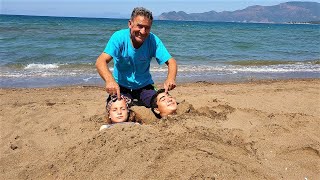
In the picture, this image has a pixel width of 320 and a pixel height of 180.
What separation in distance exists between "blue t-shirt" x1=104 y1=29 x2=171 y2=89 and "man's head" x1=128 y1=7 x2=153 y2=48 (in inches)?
5.4

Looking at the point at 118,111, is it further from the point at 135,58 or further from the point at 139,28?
the point at 139,28

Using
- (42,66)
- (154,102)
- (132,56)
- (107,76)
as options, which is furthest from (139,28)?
(42,66)

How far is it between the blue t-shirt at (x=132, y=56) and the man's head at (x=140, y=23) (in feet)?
0.45

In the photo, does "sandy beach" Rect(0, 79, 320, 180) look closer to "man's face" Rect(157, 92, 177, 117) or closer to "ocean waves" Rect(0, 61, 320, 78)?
"man's face" Rect(157, 92, 177, 117)

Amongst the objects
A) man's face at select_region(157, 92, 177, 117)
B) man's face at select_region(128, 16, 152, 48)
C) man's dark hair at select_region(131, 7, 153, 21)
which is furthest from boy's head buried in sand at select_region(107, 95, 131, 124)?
man's dark hair at select_region(131, 7, 153, 21)

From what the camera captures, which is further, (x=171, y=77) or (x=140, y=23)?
(x=171, y=77)

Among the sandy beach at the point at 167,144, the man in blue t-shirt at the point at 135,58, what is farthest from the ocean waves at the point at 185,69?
the man in blue t-shirt at the point at 135,58

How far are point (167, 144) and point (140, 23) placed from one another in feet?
4.44

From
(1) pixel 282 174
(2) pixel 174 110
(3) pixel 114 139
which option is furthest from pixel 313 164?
(3) pixel 114 139

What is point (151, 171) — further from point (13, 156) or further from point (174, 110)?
point (13, 156)

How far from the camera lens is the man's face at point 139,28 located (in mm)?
3670

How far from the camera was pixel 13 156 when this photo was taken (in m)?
3.53

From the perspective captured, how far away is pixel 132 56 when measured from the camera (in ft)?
13.0

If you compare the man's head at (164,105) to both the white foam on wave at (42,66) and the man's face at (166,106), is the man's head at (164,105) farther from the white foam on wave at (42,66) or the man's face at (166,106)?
the white foam on wave at (42,66)
